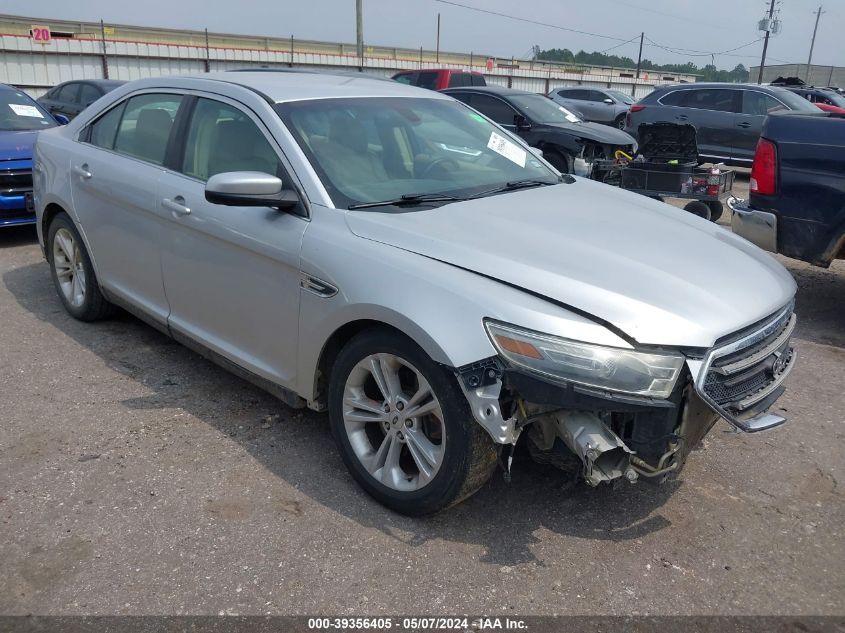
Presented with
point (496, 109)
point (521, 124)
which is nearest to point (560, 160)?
point (521, 124)

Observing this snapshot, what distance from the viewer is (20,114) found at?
8328 millimetres

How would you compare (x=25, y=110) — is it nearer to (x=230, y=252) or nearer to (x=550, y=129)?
(x=230, y=252)

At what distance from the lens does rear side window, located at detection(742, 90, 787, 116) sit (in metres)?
13.0

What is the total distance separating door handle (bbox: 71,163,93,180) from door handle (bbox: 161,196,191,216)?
109cm

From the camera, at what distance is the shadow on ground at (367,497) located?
294 cm

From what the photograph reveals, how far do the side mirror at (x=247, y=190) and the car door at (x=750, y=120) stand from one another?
11838 mm

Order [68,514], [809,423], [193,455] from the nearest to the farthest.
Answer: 1. [68,514]
2. [193,455]
3. [809,423]

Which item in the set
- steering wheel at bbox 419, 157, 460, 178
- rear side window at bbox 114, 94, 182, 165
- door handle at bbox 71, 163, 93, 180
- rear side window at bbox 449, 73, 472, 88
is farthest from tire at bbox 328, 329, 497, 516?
rear side window at bbox 449, 73, 472, 88

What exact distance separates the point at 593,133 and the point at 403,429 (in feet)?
30.4

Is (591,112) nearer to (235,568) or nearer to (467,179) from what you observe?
(467,179)

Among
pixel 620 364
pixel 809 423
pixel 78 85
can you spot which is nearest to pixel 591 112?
pixel 78 85

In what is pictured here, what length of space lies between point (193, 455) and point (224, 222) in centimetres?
113

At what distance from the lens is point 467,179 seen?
365cm

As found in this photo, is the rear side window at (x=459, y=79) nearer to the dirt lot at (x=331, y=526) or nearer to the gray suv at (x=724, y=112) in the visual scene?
the gray suv at (x=724, y=112)
